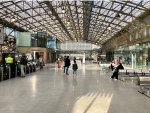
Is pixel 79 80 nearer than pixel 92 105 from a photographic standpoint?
No

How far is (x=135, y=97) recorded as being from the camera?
1272cm

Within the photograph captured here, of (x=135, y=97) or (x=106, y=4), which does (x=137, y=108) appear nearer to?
(x=135, y=97)

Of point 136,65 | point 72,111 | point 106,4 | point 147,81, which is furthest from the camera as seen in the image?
point 106,4

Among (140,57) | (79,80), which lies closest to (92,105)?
(79,80)

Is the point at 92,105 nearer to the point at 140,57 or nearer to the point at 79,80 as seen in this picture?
the point at 79,80

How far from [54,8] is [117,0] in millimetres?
15813

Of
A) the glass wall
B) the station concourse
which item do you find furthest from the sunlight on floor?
the glass wall

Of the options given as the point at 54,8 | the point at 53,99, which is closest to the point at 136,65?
the point at 54,8

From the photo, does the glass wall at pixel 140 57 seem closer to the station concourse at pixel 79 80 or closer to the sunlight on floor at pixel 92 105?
the station concourse at pixel 79 80

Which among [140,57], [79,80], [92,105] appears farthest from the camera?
[140,57]

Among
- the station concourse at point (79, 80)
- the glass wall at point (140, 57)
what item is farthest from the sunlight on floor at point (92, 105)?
the glass wall at point (140, 57)

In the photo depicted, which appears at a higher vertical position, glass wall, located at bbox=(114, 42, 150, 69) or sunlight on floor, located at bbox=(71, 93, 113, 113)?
glass wall, located at bbox=(114, 42, 150, 69)

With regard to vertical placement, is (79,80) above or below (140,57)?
below

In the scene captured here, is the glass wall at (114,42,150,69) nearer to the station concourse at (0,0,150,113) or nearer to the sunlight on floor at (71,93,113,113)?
the station concourse at (0,0,150,113)
